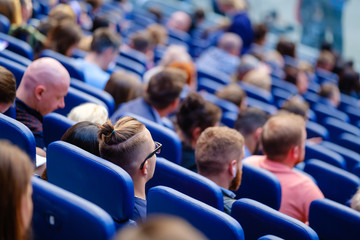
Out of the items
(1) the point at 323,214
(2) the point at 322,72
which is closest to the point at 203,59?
(2) the point at 322,72

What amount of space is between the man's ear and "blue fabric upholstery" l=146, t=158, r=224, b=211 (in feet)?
2.83

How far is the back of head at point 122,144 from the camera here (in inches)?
73.5

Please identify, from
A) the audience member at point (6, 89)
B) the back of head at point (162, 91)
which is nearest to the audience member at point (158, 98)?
the back of head at point (162, 91)

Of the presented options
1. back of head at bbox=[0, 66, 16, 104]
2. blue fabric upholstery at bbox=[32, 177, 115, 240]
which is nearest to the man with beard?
back of head at bbox=[0, 66, 16, 104]

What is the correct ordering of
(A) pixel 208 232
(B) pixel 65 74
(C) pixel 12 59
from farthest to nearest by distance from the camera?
(C) pixel 12 59, (B) pixel 65 74, (A) pixel 208 232

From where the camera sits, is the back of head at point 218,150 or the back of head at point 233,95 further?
the back of head at point 233,95

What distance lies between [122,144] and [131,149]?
0.14 feet

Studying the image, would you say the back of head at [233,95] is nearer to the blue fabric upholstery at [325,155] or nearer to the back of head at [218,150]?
the blue fabric upholstery at [325,155]

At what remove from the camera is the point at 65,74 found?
2633 millimetres

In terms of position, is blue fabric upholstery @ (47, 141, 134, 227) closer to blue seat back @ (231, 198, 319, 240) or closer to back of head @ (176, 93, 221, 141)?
blue seat back @ (231, 198, 319, 240)

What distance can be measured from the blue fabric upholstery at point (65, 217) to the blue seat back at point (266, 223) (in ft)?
2.61

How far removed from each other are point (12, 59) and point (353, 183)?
251cm

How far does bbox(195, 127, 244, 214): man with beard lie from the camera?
2.32m

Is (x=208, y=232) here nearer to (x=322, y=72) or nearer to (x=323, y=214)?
(x=323, y=214)
